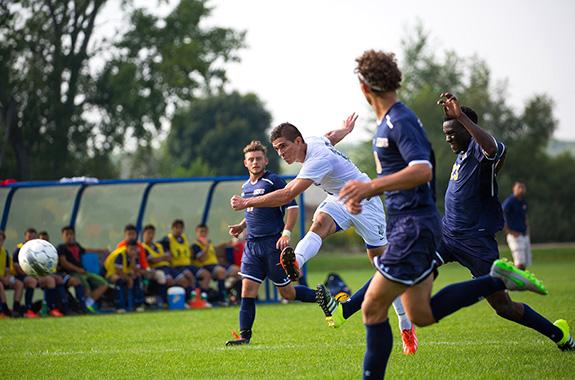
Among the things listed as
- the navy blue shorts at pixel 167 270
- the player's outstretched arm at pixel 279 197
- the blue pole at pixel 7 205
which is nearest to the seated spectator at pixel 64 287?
the blue pole at pixel 7 205

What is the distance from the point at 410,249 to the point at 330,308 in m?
3.17

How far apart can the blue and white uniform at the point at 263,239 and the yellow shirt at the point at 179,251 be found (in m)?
6.92

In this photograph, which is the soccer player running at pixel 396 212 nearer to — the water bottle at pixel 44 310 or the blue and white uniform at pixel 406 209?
the blue and white uniform at pixel 406 209

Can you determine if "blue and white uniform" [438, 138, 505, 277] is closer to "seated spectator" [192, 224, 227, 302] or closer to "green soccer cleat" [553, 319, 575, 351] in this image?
"green soccer cleat" [553, 319, 575, 351]

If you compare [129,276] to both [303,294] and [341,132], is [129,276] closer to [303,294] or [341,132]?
[303,294]

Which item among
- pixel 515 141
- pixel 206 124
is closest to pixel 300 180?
pixel 515 141

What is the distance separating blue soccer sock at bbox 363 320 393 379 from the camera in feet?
20.2

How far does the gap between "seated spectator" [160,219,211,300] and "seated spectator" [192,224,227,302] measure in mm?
183

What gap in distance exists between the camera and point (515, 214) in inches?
878

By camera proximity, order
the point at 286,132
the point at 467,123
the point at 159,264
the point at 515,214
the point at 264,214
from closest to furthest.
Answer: the point at 467,123 < the point at 286,132 < the point at 264,214 < the point at 159,264 < the point at 515,214

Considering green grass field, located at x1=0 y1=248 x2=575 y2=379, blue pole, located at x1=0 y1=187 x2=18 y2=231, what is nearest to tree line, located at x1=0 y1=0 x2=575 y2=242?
blue pole, located at x1=0 y1=187 x2=18 y2=231

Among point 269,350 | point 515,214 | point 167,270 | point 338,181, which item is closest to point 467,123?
point 338,181

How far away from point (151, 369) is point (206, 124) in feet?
223

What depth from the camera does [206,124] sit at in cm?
7575
